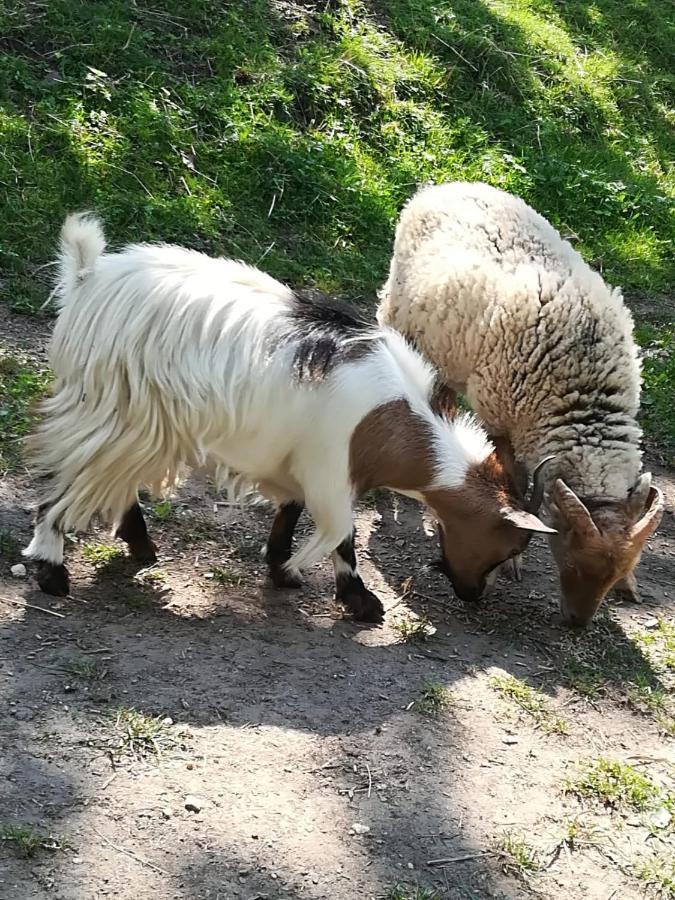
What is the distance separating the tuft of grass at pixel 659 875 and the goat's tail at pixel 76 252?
132 inches

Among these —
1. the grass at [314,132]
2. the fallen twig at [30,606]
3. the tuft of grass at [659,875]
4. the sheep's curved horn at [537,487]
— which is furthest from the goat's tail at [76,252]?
the tuft of grass at [659,875]

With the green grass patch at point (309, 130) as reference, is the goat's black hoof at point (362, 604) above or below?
below

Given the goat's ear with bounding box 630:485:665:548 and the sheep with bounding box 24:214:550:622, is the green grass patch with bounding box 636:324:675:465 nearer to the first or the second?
the goat's ear with bounding box 630:485:665:548

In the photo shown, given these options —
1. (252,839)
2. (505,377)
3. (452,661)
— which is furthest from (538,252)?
(252,839)

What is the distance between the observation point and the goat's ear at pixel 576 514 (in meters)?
5.14

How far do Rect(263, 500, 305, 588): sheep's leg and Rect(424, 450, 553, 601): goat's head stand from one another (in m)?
0.71

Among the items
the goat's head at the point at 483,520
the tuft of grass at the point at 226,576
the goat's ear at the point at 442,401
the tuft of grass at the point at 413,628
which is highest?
the goat's ear at the point at 442,401

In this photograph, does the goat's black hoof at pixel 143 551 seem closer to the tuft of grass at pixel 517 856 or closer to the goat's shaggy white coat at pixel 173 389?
the goat's shaggy white coat at pixel 173 389

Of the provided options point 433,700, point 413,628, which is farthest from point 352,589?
point 433,700

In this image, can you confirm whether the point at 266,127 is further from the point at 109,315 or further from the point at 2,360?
the point at 109,315

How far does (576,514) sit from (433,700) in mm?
1290

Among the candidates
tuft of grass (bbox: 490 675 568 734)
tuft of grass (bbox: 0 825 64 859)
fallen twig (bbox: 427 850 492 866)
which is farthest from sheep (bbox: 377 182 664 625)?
tuft of grass (bbox: 0 825 64 859)

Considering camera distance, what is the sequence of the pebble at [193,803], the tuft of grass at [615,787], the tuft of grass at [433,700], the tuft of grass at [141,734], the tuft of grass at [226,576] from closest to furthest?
the pebble at [193,803] → the tuft of grass at [141,734] → the tuft of grass at [615,787] → the tuft of grass at [433,700] → the tuft of grass at [226,576]

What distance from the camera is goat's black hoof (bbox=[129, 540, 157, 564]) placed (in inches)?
199
